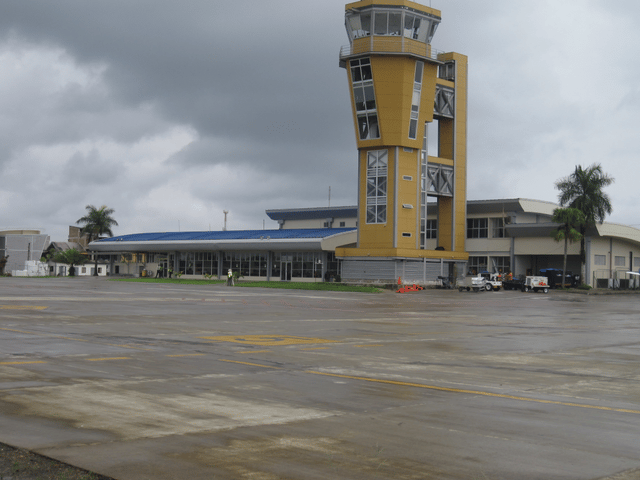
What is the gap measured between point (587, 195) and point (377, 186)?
23.9m

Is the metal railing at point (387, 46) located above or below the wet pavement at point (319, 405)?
above

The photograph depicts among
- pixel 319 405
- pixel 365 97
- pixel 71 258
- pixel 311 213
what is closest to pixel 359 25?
pixel 365 97

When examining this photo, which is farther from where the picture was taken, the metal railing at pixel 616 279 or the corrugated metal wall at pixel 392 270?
the metal railing at pixel 616 279

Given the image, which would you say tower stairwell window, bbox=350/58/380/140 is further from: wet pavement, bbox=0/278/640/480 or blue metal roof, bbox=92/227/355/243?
wet pavement, bbox=0/278/640/480

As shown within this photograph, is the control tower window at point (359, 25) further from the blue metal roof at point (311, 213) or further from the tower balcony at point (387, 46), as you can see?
the blue metal roof at point (311, 213)

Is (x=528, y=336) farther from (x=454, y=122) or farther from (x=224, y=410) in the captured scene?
(x=454, y=122)

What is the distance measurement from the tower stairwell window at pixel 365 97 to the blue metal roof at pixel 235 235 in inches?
630

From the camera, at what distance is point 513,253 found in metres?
84.6

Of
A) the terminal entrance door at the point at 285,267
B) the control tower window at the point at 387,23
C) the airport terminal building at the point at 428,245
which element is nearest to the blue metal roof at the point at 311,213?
the airport terminal building at the point at 428,245

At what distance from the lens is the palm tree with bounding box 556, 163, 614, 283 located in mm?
76375

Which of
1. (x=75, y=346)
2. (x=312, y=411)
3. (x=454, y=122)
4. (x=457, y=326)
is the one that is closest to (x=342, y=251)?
(x=454, y=122)

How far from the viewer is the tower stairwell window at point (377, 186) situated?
73188 mm

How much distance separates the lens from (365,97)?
72.0 meters

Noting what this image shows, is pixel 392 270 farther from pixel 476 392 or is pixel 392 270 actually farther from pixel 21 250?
pixel 21 250
